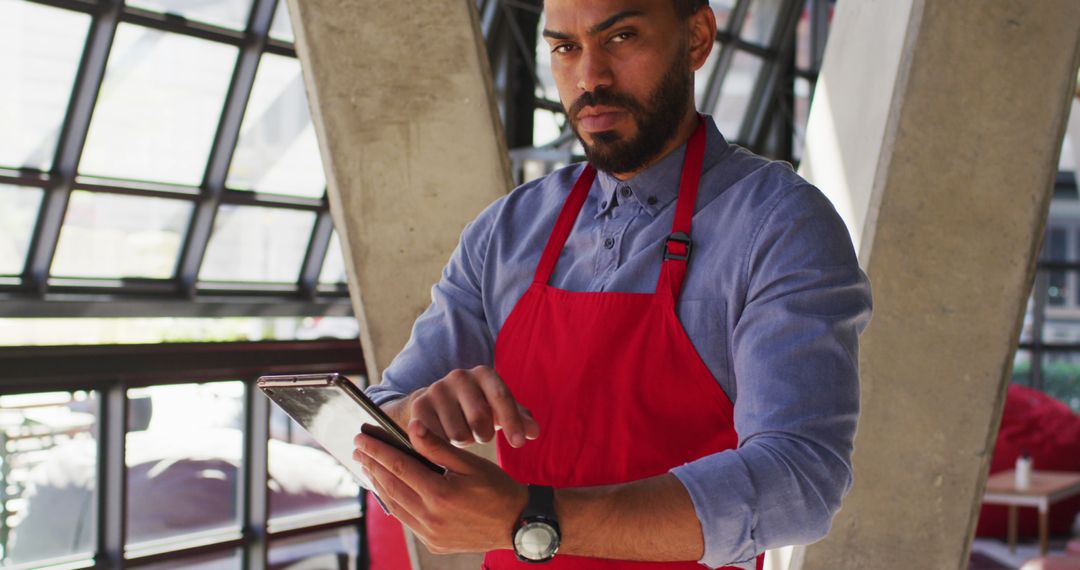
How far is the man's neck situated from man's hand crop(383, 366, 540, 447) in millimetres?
435

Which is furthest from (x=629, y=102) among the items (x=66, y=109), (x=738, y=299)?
(x=66, y=109)

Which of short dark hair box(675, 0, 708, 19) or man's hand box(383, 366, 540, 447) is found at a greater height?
short dark hair box(675, 0, 708, 19)

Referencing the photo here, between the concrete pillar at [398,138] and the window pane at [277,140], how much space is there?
→ 6.35 m

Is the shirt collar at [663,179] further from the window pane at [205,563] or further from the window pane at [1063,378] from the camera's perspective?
the window pane at [1063,378]

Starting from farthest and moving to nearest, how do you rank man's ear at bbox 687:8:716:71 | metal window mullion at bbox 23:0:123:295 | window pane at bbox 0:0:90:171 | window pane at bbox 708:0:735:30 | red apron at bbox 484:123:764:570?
1. window pane at bbox 708:0:735:30
2. metal window mullion at bbox 23:0:123:295
3. window pane at bbox 0:0:90:171
4. man's ear at bbox 687:8:716:71
5. red apron at bbox 484:123:764:570

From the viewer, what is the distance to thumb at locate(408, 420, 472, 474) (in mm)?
1051

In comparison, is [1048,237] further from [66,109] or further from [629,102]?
[629,102]

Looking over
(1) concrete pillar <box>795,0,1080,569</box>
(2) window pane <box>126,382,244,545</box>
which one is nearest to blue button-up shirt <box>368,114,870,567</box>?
(1) concrete pillar <box>795,0,1080,569</box>

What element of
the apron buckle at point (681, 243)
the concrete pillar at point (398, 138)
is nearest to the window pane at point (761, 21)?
the concrete pillar at point (398, 138)

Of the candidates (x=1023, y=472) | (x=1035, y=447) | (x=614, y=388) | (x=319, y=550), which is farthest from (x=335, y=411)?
(x=1035, y=447)

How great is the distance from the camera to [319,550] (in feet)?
22.0

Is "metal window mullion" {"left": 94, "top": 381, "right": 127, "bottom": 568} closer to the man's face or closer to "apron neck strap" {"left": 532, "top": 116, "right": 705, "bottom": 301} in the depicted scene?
"apron neck strap" {"left": 532, "top": 116, "right": 705, "bottom": 301}

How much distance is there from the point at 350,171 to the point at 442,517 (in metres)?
→ 2.01

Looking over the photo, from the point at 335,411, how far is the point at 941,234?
2365mm
